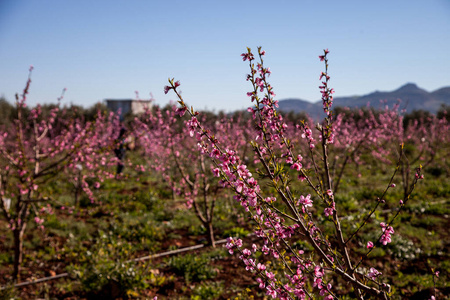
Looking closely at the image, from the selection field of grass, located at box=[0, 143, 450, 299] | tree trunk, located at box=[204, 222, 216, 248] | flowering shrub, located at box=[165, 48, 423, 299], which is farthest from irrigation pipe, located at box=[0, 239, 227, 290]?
flowering shrub, located at box=[165, 48, 423, 299]

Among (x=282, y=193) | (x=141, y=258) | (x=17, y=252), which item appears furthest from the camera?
(x=141, y=258)

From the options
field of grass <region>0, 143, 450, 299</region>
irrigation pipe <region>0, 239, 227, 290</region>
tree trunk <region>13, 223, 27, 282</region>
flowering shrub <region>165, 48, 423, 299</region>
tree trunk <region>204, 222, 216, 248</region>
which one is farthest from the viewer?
tree trunk <region>204, 222, 216, 248</region>

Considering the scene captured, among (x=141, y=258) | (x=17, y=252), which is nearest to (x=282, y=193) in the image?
(x=141, y=258)

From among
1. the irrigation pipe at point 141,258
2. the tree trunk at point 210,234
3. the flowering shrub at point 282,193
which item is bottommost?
the irrigation pipe at point 141,258

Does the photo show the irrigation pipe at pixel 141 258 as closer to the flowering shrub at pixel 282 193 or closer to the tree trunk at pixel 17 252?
the tree trunk at pixel 17 252

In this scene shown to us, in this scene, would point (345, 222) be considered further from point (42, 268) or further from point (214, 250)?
Result: point (42, 268)

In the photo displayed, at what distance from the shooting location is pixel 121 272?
Answer: 4836mm

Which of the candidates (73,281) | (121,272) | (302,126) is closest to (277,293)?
(302,126)

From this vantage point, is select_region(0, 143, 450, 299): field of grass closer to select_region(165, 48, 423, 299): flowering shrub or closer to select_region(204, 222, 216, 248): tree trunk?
select_region(204, 222, 216, 248): tree trunk

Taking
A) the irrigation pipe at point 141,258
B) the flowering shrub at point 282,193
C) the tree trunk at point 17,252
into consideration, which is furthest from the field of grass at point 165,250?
the flowering shrub at point 282,193

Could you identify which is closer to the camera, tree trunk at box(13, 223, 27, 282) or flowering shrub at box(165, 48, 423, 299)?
flowering shrub at box(165, 48, 423, 299)

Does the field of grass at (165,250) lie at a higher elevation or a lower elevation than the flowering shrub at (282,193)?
lower

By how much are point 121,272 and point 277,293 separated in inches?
131

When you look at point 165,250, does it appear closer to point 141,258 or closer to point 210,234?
point 141,258
